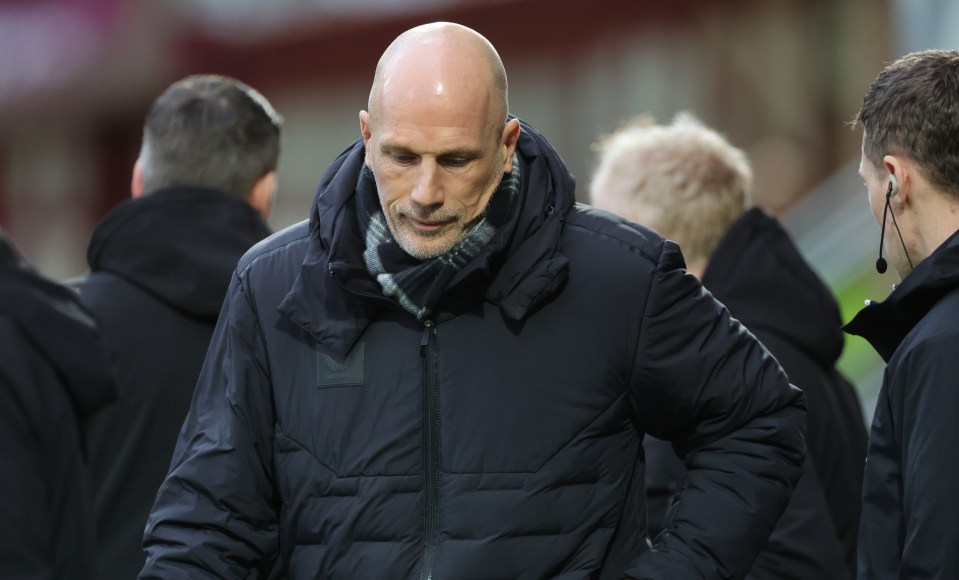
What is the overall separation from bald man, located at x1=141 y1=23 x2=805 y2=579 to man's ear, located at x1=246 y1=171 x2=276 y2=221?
1.19 m

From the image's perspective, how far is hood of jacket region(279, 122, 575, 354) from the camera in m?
2.58

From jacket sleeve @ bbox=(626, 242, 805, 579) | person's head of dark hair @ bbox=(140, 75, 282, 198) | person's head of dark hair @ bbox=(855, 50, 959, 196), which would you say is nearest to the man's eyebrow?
jacket sleeve @ bbox=(626, 242, 805, 579)

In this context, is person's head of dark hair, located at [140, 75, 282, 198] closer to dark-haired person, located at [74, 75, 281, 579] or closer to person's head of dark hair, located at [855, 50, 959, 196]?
dark-haired person, located at [74, 75, 281, 579]

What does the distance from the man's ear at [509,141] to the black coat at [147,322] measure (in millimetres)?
1158

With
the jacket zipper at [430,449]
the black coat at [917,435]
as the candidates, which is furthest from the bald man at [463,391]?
the black coat at [917,435]

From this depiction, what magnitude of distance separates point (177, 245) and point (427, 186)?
1.26 m

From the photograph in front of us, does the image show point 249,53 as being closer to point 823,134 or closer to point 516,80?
point 516,80

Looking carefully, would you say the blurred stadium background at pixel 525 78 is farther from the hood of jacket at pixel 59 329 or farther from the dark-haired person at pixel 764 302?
the hood of jacket at pixel 59 329

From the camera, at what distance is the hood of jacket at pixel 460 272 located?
258 cm

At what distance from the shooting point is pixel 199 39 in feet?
32.0

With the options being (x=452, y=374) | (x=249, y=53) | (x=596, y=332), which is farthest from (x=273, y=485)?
(x=249, y=53)

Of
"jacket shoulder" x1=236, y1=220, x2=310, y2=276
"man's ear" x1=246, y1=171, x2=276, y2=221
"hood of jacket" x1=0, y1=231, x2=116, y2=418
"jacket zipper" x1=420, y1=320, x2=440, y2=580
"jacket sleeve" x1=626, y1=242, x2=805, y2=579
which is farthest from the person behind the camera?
"man's ear" x1=246, y1=171, x2=276, y2=221

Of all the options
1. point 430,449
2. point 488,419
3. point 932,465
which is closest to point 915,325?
point 932,465

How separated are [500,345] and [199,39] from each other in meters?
7.64
